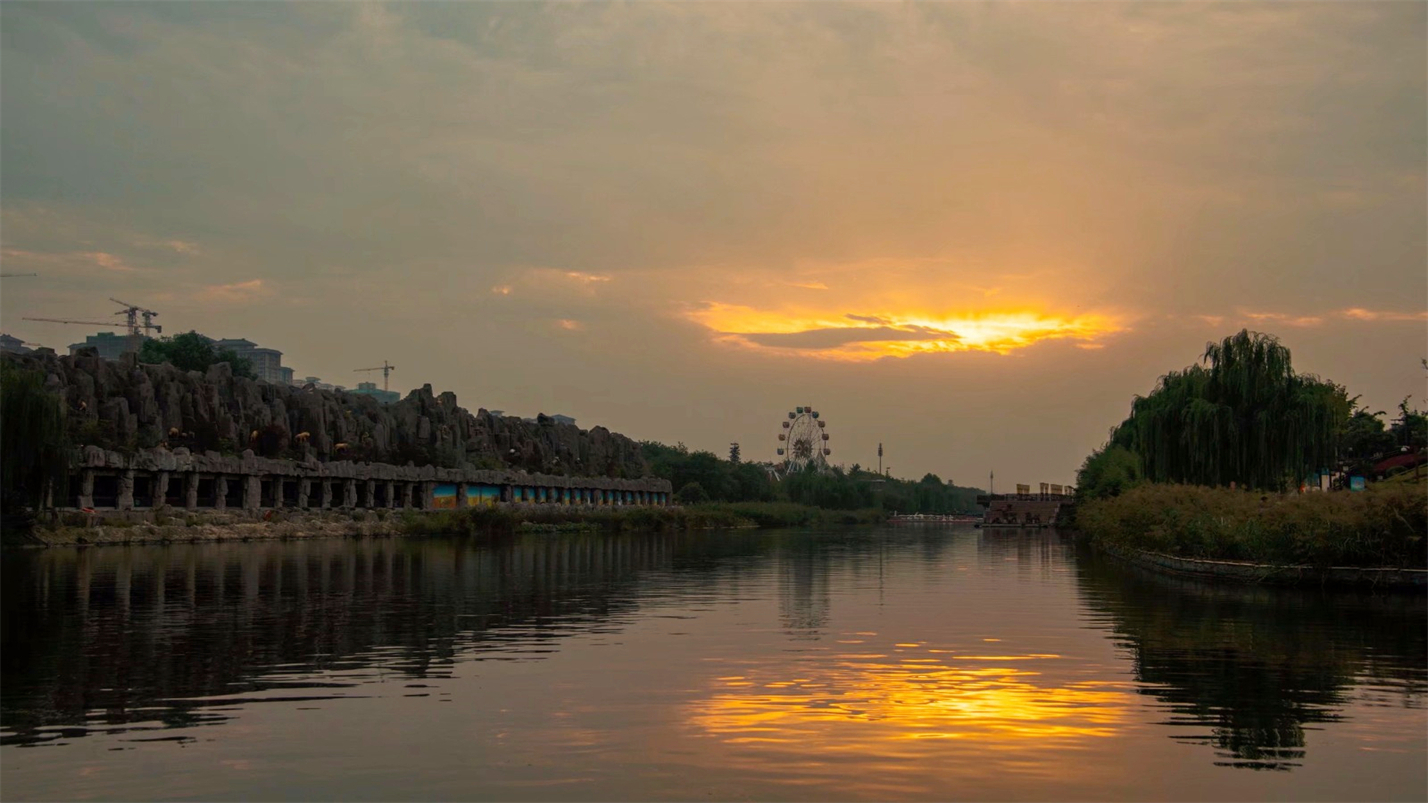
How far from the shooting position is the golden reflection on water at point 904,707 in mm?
12984

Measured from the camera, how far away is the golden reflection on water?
1298 cm

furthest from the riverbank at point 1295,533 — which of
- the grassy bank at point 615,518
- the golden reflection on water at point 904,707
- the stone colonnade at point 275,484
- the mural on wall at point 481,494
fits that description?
the mural on wall at point 481,494

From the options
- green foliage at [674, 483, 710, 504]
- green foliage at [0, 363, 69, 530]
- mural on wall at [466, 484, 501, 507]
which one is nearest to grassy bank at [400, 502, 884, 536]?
mural on wall at [466, 484, 501, 507]

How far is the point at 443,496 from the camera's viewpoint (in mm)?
95875

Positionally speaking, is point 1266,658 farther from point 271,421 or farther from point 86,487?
point 271,421

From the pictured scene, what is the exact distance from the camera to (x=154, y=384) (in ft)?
257

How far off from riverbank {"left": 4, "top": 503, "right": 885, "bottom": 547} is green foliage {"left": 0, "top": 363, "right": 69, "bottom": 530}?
233 cm

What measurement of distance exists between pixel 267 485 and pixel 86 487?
22.2m

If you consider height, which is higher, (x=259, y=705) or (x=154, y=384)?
(x=154, y=384)

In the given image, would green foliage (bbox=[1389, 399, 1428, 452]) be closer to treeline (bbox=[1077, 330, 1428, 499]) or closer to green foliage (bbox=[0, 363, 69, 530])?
treeline (bbox=[1077, 330, 1428, 499])

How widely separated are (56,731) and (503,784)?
17.4ft

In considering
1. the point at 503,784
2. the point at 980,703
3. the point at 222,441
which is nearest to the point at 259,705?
the point at 503,784

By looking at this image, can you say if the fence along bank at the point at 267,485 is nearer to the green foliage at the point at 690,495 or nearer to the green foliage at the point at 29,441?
the green foliage at the point at 29,441

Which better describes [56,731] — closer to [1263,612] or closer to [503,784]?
[503,784]
